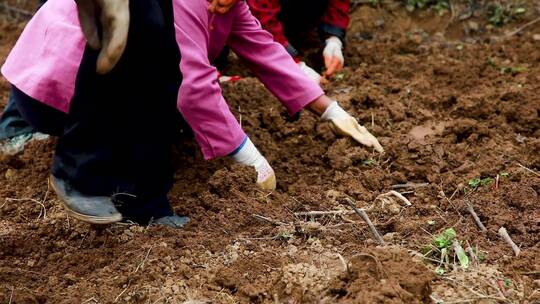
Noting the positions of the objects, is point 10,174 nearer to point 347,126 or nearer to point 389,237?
point 347,126

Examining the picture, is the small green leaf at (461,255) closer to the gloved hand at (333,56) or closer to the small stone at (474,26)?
the gloved hand at (333,56)

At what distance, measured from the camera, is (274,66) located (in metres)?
2.70

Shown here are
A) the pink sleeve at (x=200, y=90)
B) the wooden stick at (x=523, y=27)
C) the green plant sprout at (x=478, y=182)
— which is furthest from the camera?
the wooden stick at (x=523, y=27)

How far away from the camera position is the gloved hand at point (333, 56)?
3.45 meters

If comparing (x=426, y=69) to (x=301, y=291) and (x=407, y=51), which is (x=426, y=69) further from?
(x=301, y=291)

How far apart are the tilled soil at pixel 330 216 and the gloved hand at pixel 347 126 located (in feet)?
0.13

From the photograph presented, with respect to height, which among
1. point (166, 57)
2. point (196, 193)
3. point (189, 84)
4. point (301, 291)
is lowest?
point (196, 193)

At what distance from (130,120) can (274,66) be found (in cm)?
73

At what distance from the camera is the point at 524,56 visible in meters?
3.50

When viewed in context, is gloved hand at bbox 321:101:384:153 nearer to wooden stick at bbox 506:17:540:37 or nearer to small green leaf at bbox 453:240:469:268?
small green leaf at bbox 453:240:469:268

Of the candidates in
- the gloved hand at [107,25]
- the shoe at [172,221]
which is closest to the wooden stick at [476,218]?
the shoe at [172,221]

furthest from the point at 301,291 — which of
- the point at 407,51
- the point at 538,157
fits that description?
the point at 407,51

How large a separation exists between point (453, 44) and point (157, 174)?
79.1 inches

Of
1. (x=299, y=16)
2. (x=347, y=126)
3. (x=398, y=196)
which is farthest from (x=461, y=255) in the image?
(x=299, y=16)
